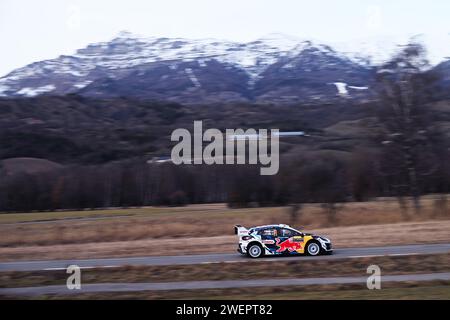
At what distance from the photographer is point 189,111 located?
143625 millimetres

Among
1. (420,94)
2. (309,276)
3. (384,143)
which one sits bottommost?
(309,276)

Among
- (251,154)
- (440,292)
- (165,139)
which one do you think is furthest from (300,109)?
(440,292)

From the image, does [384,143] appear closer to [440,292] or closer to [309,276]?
[309,276]

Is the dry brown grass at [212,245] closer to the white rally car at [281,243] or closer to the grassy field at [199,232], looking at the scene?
the grassy field at [199,232]

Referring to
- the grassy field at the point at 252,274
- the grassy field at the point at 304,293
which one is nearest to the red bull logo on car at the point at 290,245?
the grassy field at the point at 252,274

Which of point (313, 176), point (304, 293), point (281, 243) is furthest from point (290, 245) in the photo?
point (313, 176)

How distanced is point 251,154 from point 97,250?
40.5 metres

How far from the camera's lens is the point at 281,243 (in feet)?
68.7

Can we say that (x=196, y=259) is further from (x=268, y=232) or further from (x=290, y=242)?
(x=290, y=242)

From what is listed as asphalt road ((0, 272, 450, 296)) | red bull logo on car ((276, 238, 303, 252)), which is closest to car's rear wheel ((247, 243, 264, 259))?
red bull logo on car ((276, 238, 303, 252))

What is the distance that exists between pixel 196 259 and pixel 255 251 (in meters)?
2.14

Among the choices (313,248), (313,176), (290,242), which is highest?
(313,176)

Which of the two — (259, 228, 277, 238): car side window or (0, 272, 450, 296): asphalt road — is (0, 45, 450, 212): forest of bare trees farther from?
(0, 272, 450, 296): asphalt road
